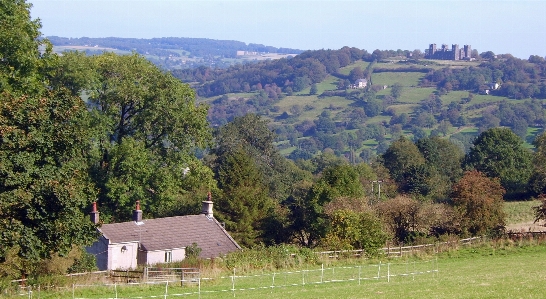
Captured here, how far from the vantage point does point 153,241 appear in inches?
1644

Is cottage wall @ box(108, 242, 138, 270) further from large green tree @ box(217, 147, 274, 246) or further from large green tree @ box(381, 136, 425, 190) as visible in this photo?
large green tree @ box(381, 136, 425, 190)

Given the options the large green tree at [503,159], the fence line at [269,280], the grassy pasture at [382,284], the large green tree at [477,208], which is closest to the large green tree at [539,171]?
the large green tree at [503,159]

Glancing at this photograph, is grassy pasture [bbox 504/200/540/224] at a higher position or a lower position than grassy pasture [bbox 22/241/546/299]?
higher

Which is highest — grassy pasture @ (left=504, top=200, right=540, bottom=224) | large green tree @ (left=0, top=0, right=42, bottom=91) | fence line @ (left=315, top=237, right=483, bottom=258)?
large green tree @ (left=0, top=0, right=42, bottom=91)

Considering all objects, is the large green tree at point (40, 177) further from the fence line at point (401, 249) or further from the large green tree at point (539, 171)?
the large green tree at point (539, 171)

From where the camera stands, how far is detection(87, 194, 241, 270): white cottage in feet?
134

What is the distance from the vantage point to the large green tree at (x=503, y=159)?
77250 millimetres

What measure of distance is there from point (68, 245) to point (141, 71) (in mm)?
22210

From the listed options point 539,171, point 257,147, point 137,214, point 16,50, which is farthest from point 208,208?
point 257,147

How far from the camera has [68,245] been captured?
2648 centimetres

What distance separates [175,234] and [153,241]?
1475 mm

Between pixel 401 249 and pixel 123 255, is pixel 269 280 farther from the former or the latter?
pixel 123 255

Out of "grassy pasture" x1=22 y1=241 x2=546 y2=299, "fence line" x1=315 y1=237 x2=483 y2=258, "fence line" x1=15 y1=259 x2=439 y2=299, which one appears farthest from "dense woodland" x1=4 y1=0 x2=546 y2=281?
"grassy pasture" x1=22 y1=241 x2=546 y2=299

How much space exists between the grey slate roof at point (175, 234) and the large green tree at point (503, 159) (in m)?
41.3
